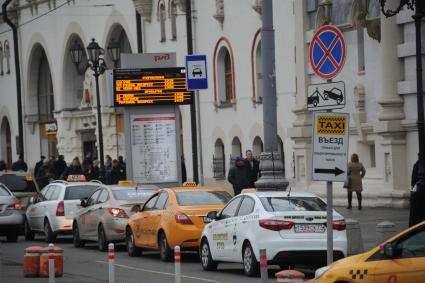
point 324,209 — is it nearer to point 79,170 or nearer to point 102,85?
point 79,170

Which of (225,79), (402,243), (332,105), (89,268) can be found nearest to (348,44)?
(225,79)

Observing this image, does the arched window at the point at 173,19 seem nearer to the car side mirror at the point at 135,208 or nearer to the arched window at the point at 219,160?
the arched window at the point at 219,160

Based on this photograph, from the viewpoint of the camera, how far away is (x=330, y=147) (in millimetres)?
16094

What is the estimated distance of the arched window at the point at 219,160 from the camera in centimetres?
4894

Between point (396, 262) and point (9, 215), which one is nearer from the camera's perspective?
point (396, 262)

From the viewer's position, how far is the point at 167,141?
115ft

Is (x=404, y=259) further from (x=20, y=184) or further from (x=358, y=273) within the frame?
(x=20, y=184)

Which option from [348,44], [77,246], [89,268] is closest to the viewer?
[89,268]

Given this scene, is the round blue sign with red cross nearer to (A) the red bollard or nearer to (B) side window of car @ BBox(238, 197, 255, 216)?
(B) side window of car @ BBox(238, 197, 255, 216)

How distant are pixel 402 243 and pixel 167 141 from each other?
864 inches

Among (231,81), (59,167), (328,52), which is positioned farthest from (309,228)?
(59,167)

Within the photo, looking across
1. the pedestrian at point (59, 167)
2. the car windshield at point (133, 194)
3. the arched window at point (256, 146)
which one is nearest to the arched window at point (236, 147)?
the arched window at point (256, 146)

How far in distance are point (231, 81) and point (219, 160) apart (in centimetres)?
325

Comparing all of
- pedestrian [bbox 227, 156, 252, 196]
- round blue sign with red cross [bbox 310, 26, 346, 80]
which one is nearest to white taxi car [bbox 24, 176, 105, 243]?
pedestrian [bbox 227, 156, 252, 196]
